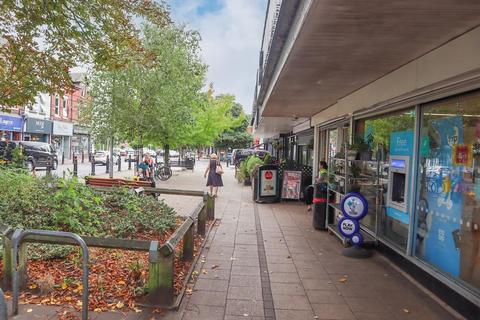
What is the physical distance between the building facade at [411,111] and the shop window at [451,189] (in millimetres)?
12

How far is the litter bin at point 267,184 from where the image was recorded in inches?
519

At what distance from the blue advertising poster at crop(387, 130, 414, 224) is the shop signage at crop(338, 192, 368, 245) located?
45cm

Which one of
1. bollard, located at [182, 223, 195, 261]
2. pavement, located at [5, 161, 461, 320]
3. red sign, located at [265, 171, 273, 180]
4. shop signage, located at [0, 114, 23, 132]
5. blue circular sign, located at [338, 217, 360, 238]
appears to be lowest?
pavement, located at [5, 161, 461, 320]

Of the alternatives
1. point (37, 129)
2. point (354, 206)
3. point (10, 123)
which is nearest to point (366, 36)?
point (354, 206)

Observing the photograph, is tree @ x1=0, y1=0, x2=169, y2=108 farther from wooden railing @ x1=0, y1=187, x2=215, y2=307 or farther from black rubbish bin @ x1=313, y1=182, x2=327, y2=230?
black rubbish bin @ x1=313, y1=182, x2=327, y2=230

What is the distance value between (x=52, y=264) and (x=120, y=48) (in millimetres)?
3687

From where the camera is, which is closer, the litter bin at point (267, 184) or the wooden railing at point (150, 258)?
the wooden railing at point (150, 258)

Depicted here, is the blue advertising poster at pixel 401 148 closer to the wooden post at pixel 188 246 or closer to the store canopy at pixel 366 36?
the store canopy at pixel 366 36

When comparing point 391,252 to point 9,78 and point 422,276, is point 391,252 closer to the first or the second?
point 422,276

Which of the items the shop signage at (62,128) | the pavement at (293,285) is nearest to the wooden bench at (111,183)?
the pavement at (293,285)

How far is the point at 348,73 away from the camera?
22.0ft

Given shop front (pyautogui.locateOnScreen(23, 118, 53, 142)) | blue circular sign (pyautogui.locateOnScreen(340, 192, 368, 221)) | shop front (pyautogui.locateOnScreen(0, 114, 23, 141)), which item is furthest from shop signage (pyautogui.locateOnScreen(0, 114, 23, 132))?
blue circular sign (pyautogui.locateOnScreen(340, 192, 368, 221))

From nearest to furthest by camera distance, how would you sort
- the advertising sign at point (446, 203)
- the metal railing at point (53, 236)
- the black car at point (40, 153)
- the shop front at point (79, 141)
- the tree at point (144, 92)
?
the metal railing at point (53, 236) → the advertising sign at point (446, 203) → the tree at point (144, 92) → the black car at point (40, 153) → the shop front at point (79, 141)

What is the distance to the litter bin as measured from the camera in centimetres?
1317
